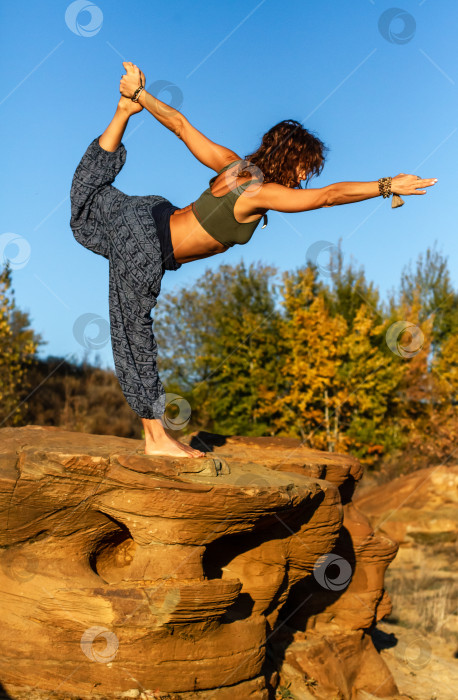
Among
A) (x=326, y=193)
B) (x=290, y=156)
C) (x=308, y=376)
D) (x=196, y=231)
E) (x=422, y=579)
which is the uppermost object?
(x=308, y=376)

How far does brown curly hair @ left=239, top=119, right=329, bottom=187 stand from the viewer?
4785mm

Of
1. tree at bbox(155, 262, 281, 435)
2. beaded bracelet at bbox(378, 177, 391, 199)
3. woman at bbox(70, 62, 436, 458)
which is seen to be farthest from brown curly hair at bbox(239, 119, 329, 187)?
tree at bbox(155, 262, 281, 435)

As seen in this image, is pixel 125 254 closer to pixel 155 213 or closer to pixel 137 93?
pixel 155 213

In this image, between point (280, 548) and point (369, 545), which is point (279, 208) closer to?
point (280, 548)

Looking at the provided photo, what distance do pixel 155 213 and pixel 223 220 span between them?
652 millimetres

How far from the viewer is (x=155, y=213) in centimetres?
521

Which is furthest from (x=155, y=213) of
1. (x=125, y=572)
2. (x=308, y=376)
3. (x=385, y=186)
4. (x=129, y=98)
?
(x=308, y=376)

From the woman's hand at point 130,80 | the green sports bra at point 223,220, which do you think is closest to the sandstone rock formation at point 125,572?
the green sports bra at point 223,220

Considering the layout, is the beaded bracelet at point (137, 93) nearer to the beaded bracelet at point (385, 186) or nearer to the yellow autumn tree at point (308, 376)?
the beaded bracelet at point (385, 186)

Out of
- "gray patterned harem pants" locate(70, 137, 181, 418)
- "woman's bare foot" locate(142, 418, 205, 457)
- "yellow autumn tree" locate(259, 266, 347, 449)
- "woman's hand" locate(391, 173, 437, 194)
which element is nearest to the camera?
"woman's hand" locate(391, 173, 437, 194)

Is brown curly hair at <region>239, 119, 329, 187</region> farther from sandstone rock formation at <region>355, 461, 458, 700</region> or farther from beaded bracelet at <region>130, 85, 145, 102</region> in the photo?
sandstone rock formation at <region>355, 461, 458, 700</region>

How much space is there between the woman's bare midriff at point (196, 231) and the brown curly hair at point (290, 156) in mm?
179

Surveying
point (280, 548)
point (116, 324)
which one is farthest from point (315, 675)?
point (116, 324)

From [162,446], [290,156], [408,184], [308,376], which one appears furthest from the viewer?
[308,376]
